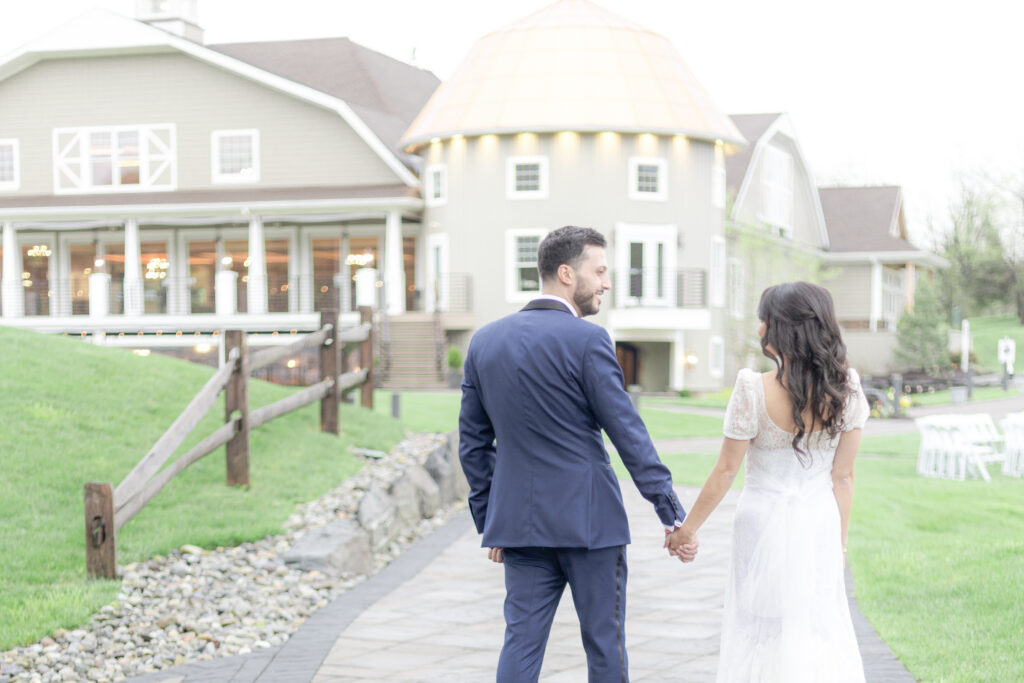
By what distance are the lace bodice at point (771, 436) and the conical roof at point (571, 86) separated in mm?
26058

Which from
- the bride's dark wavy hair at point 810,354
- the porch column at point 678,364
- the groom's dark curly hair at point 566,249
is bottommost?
the porch column at point 678,364

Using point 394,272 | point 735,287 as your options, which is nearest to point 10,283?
point 394,272

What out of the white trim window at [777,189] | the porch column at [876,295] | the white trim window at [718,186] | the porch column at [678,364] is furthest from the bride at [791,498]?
the porch column at [876,295]

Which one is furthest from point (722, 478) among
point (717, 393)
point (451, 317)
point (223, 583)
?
point (717, 393)

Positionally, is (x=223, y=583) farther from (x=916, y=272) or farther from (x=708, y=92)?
(x=916, y=272)

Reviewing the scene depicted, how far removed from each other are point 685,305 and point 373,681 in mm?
26361

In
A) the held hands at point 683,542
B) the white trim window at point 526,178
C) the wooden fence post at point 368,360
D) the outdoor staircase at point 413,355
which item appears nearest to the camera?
the held hands at point 683,542

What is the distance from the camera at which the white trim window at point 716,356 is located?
32031 millimetres

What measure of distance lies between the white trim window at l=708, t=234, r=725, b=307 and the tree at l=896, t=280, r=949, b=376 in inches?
320

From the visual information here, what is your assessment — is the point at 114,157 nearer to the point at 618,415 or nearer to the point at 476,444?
the point at 476,444

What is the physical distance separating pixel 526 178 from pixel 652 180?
3299 mm

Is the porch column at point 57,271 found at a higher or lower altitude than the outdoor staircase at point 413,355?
higher

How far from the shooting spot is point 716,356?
3278cm

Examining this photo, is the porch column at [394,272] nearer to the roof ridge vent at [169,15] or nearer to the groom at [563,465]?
the roof ridge vent at [169,15]
